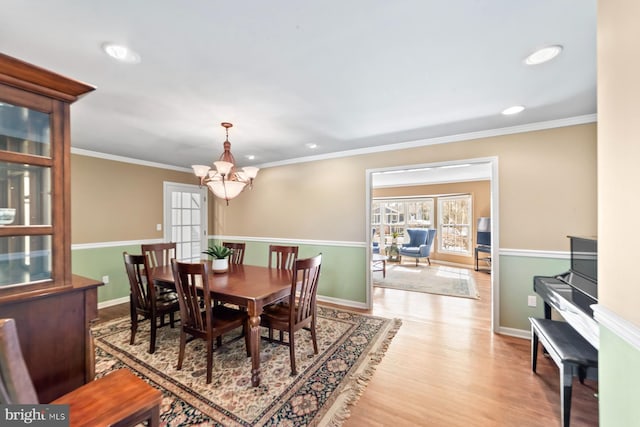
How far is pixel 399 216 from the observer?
823 centimetres

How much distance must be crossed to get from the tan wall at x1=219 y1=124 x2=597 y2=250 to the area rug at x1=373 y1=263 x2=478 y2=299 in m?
1.78

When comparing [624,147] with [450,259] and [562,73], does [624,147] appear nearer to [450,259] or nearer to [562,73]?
[562,73]

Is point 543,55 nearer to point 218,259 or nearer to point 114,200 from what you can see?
point 218,259

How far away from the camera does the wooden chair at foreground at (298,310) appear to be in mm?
2155

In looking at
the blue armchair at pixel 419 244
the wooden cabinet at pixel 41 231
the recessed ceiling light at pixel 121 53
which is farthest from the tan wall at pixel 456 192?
the wooden cabinet at pixel 41 231

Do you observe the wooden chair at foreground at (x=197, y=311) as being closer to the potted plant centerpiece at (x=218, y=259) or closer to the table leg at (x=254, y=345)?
the table leg at (x=254, y=345)

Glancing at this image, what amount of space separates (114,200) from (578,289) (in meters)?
5.70

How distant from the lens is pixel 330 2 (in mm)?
1234

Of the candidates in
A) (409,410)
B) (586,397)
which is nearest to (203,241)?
(409,410)

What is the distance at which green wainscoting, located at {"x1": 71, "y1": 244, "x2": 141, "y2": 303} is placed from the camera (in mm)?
3719

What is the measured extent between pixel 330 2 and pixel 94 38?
134cm

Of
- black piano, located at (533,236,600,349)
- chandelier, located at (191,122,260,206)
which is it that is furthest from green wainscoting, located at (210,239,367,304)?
black piano, located at (533,236,600,349)

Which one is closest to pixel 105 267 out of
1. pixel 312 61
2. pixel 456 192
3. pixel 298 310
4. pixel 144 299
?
pixel 144 299

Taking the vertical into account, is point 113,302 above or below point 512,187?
below
